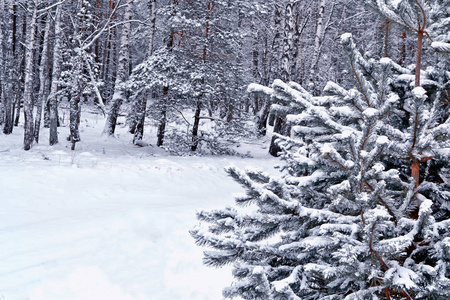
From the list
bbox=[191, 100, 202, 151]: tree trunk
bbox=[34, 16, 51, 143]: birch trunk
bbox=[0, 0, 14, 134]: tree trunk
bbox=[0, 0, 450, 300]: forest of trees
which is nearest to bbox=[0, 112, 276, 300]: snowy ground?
bbox=[0, 0, 450, 300]: forest of trees

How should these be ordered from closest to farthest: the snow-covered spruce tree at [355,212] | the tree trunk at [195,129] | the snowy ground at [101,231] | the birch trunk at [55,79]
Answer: the snow-covered spruce tree at [355,212] → the snowy ground at [101,231] → the birch trunk at [55,79] → the tree trunk at [195,129]

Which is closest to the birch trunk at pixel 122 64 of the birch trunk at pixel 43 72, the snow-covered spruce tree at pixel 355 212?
the birch trunk at pixel 43 72

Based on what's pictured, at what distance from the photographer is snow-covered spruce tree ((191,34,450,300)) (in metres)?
1.44

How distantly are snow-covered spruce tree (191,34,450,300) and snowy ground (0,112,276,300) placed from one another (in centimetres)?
279

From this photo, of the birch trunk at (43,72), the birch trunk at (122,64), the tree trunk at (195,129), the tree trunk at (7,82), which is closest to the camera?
the birch trunk at (43,72)

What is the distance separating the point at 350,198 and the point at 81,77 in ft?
38.2

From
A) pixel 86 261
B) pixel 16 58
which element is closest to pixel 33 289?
pixel 86 261

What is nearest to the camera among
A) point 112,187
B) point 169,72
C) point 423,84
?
point 423,84

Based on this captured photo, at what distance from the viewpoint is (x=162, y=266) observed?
477 cm

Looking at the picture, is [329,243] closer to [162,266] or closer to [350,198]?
[350,198]

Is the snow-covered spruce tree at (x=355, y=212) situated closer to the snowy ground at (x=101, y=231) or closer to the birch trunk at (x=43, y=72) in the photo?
the snowy ground at (x=101, y=231)

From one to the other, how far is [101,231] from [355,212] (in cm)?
447

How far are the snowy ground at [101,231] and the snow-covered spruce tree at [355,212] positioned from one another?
2.79m

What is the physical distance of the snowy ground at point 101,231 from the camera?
4125 mm
